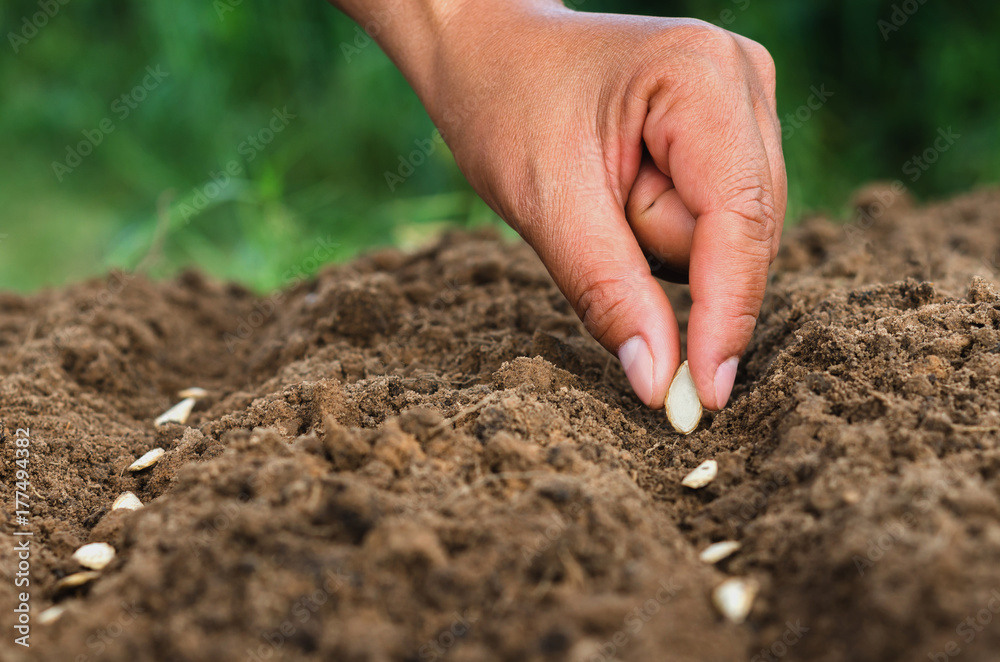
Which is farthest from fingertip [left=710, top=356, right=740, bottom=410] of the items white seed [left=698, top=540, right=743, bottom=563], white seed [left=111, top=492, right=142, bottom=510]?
white seed [left=111, top=492, right=142, bottom=510]

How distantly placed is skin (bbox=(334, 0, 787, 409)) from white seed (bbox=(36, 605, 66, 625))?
858mm

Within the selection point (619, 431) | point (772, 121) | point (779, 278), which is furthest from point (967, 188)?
point (619, 431)

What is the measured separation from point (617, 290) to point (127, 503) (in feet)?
2.69

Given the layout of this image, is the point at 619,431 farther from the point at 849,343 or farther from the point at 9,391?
the point at 9,391

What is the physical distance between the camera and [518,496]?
3.08ft

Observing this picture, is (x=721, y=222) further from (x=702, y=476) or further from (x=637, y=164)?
(x=702, y=476)

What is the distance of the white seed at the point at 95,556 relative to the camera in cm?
102

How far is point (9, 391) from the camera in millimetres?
1479

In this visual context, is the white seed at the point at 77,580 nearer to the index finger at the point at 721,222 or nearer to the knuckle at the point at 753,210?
the index finger at the point at 721,222

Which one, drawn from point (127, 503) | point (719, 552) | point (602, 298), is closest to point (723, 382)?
point (602, 298)

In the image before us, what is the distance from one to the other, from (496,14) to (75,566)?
1.18m

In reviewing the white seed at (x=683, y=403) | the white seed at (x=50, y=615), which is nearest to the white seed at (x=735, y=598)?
the white seed at (x=683, y=403)

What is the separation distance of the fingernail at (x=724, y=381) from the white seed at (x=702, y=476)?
18 cm

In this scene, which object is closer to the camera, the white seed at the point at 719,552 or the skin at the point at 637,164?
the white seed at the point at 719,552
